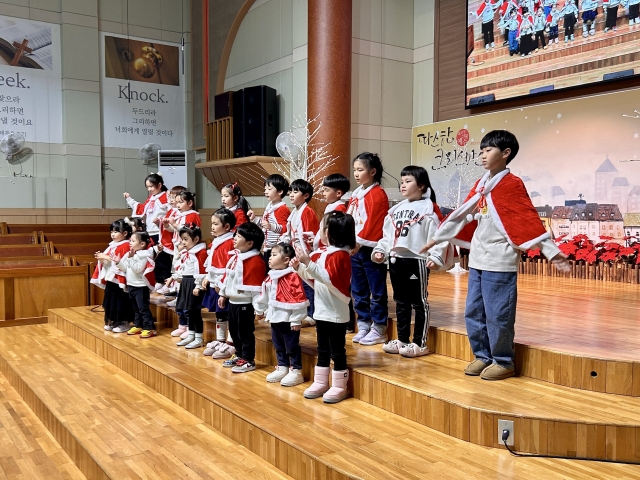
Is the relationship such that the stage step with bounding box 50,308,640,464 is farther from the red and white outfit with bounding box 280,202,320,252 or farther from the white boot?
the red and white outfit with bounding box 280,202,320,252

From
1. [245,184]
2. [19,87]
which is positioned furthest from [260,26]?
[19,87]

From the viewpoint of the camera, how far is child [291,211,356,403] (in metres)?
2.94

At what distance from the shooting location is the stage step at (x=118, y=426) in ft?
8.48

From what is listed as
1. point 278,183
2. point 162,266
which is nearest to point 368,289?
point 278,183

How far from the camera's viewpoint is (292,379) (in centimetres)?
322

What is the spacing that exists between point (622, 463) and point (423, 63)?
19.5 ft

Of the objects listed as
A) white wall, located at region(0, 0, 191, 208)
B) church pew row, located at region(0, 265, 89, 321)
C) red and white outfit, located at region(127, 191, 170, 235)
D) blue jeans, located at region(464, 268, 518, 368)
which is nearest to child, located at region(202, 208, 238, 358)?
blue jeans, located at region(464, 268, 518, 368)

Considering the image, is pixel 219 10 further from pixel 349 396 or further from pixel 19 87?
pixel 349 396

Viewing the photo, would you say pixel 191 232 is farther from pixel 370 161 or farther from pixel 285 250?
pixel 370 161

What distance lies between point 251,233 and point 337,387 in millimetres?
1000

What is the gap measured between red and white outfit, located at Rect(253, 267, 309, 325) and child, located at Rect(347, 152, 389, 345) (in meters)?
0.47

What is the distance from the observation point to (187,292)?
4.11 meters

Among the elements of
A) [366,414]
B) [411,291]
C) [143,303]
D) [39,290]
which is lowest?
[366,414]

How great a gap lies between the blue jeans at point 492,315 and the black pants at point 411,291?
0.32 metres
